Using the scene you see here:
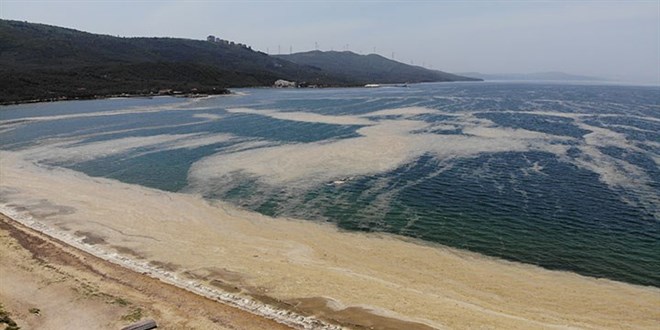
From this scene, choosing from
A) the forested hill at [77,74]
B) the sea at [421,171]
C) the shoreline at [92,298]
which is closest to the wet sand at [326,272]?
the shoreline at [92,298]

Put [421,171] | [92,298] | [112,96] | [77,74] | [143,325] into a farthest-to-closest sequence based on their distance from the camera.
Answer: [77,74]
[112,96]
[421,171]
[92,298]
[143,325]

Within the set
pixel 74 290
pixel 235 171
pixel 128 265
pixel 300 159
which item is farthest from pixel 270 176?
pixel 74 290

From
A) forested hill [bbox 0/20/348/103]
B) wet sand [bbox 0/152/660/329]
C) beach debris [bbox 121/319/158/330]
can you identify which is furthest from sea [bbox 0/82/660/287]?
forested hill [bbox 0/20/348/103]

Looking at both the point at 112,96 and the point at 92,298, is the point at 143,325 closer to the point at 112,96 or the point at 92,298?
the point at 92,298

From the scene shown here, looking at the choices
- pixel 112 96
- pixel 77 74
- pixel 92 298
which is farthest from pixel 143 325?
pixel 77 74

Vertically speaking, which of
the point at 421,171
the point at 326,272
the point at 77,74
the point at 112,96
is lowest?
the point at 326,272

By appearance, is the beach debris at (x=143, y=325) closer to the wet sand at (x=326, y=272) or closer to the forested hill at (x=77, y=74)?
the wet sand at (x=326, y=272)

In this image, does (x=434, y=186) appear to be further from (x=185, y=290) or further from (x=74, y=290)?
(x=74, y=290)

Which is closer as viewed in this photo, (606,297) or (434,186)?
(606,297)
